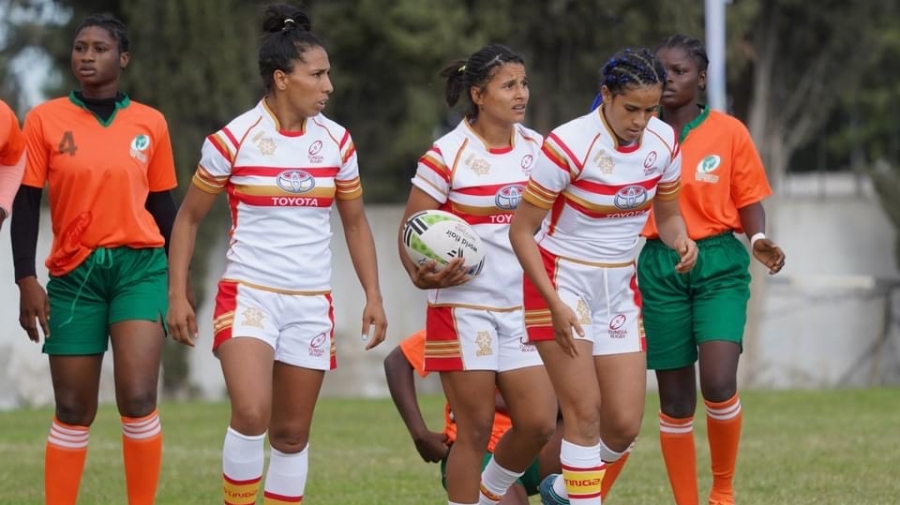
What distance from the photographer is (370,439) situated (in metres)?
13.8

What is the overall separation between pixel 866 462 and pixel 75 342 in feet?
18.6

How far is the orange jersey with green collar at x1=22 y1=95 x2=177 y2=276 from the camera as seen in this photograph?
7.18m

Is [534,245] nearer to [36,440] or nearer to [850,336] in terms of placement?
[36,440]

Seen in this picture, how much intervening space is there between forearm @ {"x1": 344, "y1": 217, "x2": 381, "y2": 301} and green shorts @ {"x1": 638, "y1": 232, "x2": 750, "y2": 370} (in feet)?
4.89

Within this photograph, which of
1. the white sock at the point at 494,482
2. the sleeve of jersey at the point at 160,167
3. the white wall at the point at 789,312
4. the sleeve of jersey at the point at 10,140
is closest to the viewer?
the sleeve of jersey at the point at 10,140

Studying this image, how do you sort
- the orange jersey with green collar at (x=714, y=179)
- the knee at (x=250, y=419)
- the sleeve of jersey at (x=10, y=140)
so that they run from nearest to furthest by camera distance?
the knee at (x=250, y=419) < the sleeve of jersey at (x=10, y=140) < the orange jersey with green collar at (x=714, y=179)

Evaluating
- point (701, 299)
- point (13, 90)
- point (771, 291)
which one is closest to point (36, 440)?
point (701, 299)

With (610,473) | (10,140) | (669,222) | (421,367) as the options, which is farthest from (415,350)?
(10,140)

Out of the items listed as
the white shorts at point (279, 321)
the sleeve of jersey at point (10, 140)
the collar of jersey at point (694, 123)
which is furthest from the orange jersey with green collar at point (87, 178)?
the collar of jersey at point (694, 123)

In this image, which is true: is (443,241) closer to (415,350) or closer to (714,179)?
(415,350)

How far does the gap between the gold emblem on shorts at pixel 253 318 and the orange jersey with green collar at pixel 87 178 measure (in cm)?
94

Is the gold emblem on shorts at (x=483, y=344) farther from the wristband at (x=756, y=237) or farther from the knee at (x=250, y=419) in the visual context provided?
the wristband at (x=756, y=237)

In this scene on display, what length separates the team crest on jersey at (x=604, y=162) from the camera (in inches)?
261

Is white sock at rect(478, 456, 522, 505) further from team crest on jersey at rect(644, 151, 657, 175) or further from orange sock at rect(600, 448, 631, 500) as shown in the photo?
team crest on jersey at rect(644, 151, 657, 175)
